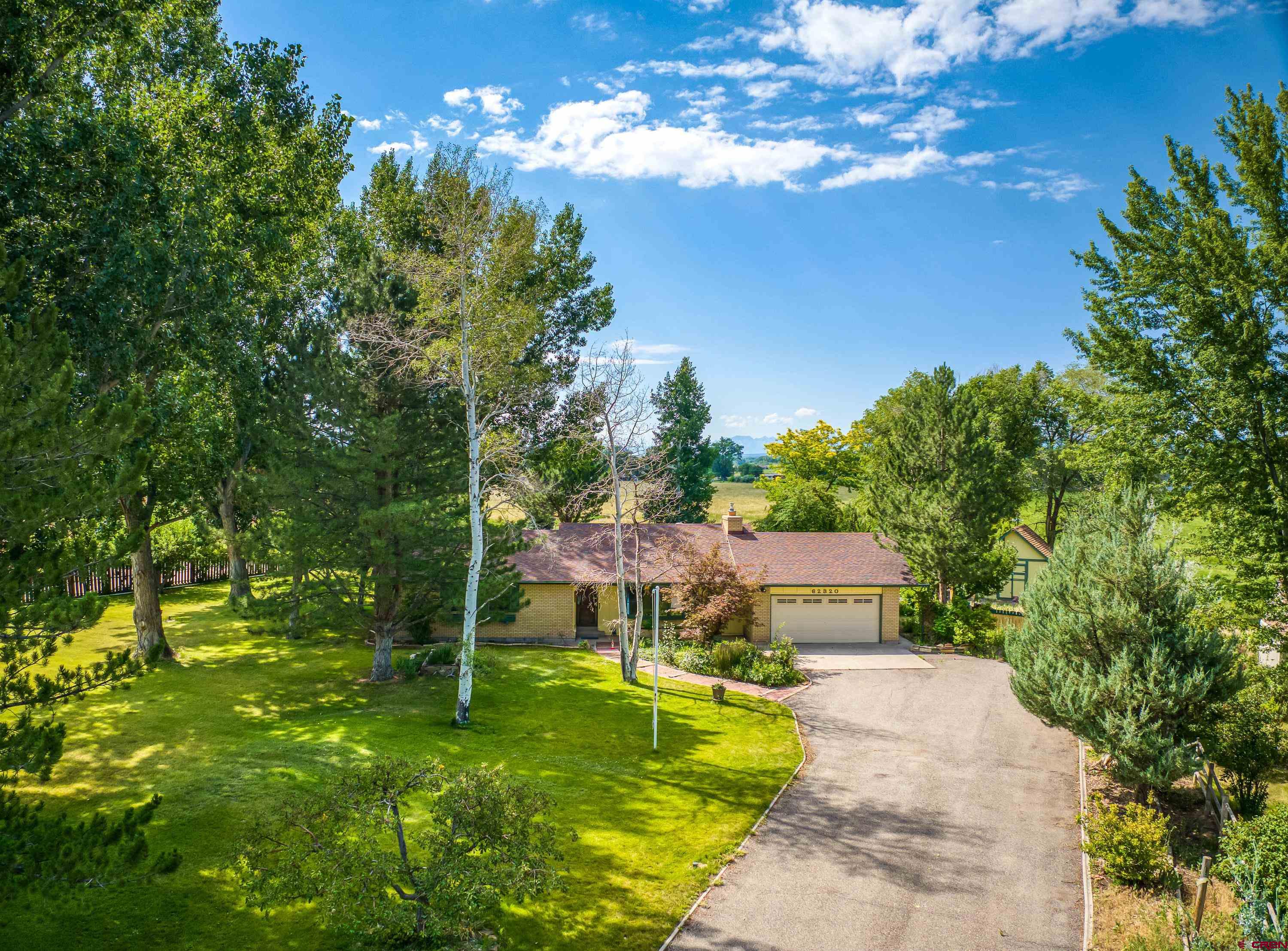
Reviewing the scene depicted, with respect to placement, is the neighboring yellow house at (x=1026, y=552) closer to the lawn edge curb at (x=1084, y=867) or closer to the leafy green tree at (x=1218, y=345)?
the leafy green tree at (x=1218, y=345)

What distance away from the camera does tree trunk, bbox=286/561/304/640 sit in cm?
1919

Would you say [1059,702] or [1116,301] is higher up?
[1116,301]

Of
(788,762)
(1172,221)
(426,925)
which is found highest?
(1172,221)

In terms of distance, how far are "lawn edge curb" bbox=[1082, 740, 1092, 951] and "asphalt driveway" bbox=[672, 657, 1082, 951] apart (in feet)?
0.32

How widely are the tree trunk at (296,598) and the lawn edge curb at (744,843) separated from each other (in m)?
13.6

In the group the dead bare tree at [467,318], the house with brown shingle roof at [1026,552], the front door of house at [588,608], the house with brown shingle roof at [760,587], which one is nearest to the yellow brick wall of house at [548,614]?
the house with brown shingle roof at [760,587]

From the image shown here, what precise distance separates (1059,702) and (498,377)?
1527 centimetres

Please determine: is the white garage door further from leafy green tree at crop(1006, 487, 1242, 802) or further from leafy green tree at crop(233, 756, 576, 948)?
leafy green tree at crop(233, 756, 576, 948)

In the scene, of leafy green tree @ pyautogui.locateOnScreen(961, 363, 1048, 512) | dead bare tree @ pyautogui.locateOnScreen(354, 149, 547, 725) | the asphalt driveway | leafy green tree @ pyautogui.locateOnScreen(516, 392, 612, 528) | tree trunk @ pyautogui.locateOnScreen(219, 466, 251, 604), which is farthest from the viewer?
leafy green tree @ pyautogui.locateOnScreen(961, 363, 1048, 512)

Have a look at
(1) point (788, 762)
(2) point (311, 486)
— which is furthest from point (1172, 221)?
(2) point (311, 486)

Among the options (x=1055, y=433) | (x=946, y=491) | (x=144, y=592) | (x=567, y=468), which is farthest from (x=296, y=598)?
(x=1055, y=433)

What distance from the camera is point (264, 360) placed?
23062 mm

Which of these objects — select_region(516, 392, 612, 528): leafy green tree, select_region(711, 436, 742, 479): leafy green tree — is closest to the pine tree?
select_region(516, 392, 612, 528): leafy green tree

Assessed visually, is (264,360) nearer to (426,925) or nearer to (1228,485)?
(426,925)
